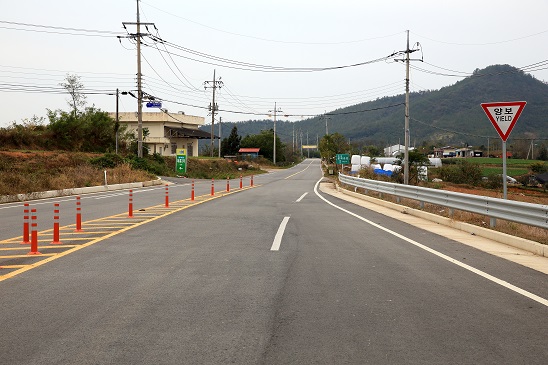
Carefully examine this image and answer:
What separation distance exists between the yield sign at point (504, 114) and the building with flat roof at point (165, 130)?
68.1 meters

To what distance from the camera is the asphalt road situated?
15.0 feet

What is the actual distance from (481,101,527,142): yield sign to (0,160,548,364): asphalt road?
12.7ft

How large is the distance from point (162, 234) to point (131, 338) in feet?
23.8

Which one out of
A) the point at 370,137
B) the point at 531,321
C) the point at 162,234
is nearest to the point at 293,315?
the point at 531,321

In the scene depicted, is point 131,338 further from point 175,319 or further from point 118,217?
point 118,217

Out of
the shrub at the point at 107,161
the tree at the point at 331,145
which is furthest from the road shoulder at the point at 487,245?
the tree at the point at 331,145

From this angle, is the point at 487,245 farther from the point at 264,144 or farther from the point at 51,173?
the point at 264,144

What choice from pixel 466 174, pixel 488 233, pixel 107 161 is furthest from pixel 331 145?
pixel 488 233

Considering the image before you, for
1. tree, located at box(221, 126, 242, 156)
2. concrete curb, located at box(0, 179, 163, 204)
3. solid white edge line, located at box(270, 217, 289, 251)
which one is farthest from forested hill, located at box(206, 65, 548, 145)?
solid white edge line, located at box(270, 217, 289, 251)

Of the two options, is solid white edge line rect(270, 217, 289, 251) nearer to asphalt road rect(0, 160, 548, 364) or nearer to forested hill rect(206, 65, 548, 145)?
asphalt road rect(0, 160, 548, 364)

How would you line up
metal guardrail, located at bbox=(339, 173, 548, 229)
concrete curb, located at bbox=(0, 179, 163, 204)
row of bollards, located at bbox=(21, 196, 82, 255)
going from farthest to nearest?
concrete curb, located at bbox=(0, 179, 163, 204), metal guardrail, located at bbox=(339, 173, 548, 229), row of bollards, located at bbox=(21, 196, 82, 255)

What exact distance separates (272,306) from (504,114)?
947cm

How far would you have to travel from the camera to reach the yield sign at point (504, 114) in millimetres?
12484

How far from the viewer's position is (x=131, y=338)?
16.0ft
